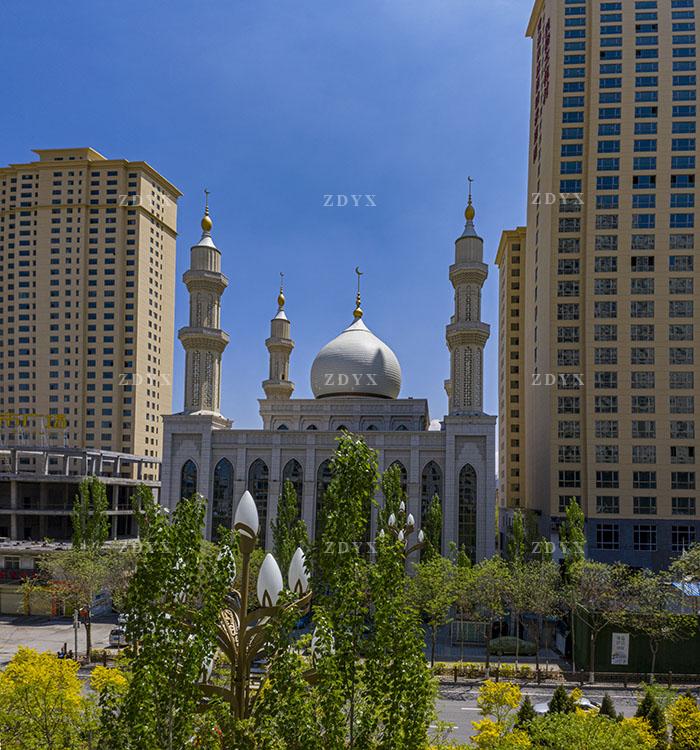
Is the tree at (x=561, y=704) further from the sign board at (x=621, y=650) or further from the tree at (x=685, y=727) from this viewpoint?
the sign board at (x=621, y=650)

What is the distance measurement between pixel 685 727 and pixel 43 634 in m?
38.9

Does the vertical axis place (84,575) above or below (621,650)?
above

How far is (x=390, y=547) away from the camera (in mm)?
10836

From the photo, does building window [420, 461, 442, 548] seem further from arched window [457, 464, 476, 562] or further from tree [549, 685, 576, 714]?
tree [549, 685, 576, 714]

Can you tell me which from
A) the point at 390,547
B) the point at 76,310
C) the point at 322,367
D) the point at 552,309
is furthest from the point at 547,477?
the point at 76,310

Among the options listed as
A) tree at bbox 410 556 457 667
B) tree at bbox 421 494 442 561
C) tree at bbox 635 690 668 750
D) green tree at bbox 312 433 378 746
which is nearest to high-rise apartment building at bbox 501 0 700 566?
tree at bbox 421 494 442 561

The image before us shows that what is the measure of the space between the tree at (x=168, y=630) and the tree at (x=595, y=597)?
28.6m

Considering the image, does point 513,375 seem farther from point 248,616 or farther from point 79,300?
point 248,616

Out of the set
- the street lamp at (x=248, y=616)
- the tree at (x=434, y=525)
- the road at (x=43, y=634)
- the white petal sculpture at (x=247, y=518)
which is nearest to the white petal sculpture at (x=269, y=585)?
the street lamp at (x=248, y=616)

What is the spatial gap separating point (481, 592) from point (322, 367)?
3047 cm

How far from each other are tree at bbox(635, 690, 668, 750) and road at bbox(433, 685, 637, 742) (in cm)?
475

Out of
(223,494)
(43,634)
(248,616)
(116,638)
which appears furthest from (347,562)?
(223,494)

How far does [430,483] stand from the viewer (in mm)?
50094

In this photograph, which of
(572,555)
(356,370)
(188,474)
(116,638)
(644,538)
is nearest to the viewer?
(116,638)
